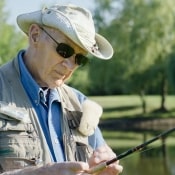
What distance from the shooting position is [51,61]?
8.61ft

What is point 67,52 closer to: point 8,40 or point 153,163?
point 153,163

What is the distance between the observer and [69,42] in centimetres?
264

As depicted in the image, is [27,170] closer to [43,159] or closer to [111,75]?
[43,159]

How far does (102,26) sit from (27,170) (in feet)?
116

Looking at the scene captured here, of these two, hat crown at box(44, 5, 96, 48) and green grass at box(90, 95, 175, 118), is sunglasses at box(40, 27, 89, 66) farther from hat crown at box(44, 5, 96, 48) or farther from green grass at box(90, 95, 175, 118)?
green grass at box(90, 95, 175, 118)

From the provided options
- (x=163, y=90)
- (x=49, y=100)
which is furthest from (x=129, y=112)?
(x=49, y=100)

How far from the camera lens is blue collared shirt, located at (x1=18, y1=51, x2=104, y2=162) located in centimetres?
264

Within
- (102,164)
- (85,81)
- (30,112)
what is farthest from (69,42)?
(85,81)

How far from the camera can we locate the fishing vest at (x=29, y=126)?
2.50m

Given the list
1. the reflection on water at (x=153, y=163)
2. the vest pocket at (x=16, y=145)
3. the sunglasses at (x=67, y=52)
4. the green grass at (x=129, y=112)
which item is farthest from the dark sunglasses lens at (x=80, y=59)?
the green grass at (x=129, y=112)

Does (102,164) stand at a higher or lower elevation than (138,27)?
lower

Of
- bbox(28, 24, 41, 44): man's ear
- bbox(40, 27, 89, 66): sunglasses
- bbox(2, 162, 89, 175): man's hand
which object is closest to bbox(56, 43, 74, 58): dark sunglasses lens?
bbox(40, 27, 89, 66): sunglasses

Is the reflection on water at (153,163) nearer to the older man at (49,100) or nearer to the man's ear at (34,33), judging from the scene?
the older man at (49,100)

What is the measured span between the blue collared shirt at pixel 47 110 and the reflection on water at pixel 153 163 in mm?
13902
